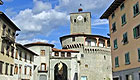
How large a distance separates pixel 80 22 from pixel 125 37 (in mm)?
45217

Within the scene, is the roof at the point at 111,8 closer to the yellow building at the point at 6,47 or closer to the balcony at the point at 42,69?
the yellow building at the point at 6,47

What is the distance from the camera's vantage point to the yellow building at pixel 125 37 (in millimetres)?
20344

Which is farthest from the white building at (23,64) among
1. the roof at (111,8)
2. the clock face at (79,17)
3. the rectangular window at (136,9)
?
the clock face at (79,17)

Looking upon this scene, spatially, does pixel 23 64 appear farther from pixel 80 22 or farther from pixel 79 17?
pixel 79 17

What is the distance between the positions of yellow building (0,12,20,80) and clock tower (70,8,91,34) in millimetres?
36187

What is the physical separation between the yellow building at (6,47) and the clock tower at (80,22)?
36187 millimetres

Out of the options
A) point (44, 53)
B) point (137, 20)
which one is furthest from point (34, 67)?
point (137, 20)

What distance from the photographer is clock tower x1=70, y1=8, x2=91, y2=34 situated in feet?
220

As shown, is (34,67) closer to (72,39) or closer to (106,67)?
(72,39)

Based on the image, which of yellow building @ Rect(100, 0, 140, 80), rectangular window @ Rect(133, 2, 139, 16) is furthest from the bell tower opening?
rectangular window @ Rect(133, 2, 139, 16)

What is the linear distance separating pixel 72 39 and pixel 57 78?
14.3 metres

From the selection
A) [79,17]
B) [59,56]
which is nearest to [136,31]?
[59,56]

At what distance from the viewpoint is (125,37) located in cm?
2336

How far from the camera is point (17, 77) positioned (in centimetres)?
3544
